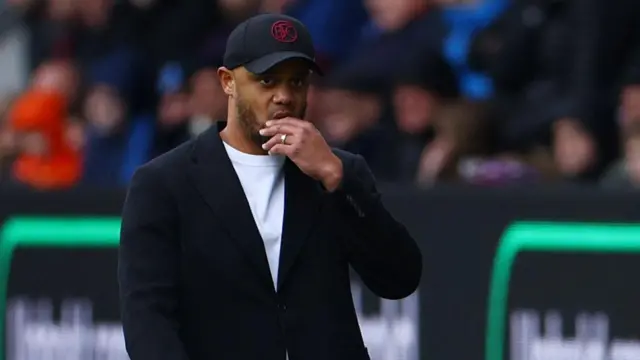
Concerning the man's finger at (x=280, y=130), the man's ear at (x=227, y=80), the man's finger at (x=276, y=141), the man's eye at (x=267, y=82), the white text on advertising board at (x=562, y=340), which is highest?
the man's ear at (x=227, y=80)

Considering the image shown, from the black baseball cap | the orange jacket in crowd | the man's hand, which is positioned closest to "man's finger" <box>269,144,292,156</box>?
the man's hand

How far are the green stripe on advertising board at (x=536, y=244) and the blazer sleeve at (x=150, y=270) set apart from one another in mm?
3129

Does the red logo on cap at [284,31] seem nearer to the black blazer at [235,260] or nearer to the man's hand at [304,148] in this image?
the man's hand at [304,148]

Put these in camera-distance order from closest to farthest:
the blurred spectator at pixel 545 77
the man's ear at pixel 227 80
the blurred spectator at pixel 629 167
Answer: the man's ear at pixel 227 80 → the blurred spectator at pixel 629 167 → the blurred spectator at pixel 545 77

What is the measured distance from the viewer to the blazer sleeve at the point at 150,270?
395 cm

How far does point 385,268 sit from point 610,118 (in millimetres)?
4367

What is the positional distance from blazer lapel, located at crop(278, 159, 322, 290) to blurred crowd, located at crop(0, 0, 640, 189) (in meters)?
3.30

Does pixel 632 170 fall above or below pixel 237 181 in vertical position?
→ above

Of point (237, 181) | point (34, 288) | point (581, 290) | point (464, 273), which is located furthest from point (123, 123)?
point (237, 181)

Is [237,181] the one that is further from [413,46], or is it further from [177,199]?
[413,46]

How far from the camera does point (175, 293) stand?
4055mm

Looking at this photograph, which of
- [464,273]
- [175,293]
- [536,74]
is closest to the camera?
[175,293]

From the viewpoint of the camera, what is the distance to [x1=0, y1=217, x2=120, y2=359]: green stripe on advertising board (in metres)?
8.30

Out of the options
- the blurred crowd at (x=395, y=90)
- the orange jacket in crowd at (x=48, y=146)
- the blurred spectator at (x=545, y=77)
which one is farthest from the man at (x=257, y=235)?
the orange jacket in crowd at (x=48, y=146)
